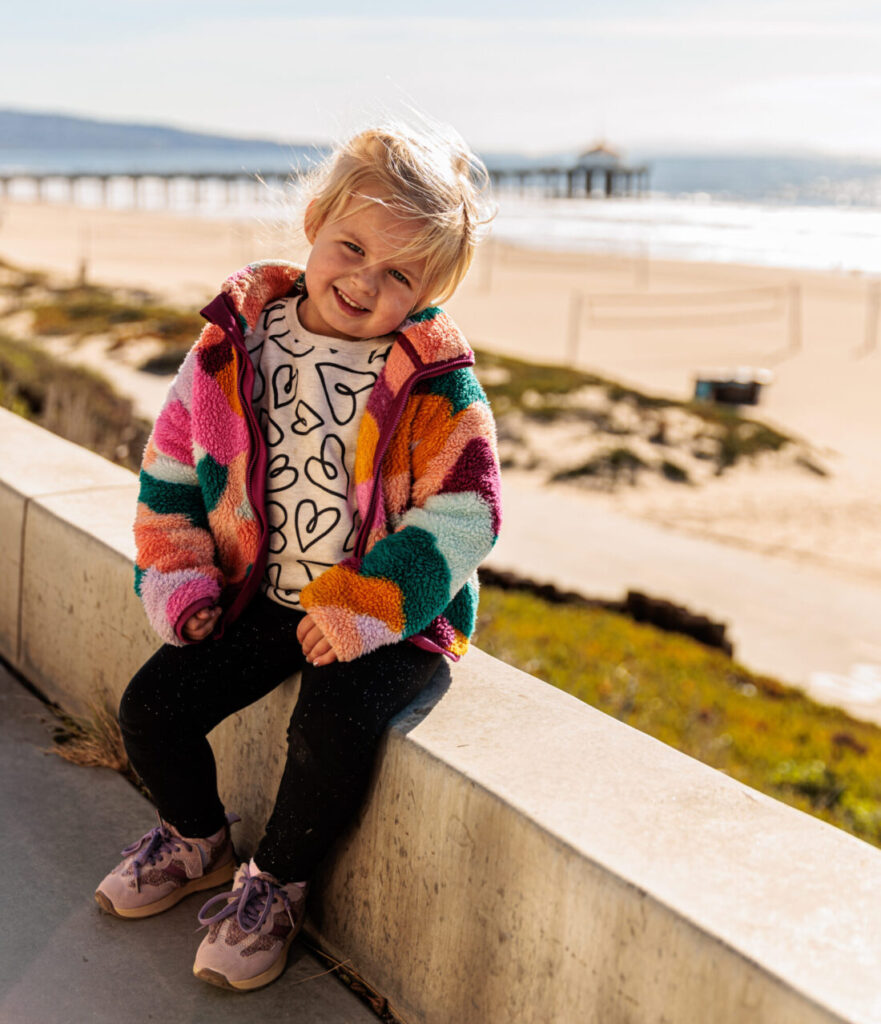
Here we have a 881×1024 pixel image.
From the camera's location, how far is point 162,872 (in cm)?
235

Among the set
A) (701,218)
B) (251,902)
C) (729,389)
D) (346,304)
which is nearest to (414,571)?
(346,304)

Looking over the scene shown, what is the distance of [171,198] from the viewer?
9119 cm

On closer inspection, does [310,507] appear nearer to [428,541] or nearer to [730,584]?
[428,541]

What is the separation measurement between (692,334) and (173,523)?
22210mm

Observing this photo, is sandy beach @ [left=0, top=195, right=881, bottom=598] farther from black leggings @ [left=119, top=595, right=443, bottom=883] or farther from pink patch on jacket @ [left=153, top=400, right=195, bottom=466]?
black leggings @ [left=119, top=595, right=443, bottom=883]

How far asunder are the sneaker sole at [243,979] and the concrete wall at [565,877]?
0.16 metres

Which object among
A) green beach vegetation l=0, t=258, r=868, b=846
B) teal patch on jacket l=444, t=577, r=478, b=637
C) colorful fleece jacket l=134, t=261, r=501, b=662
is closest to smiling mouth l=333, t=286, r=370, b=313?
colorful fleece jacket l=134, t=261, r=501, b=662

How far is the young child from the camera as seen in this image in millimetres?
2193

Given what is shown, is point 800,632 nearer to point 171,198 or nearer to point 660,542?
point 660,542

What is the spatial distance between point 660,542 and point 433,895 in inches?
321

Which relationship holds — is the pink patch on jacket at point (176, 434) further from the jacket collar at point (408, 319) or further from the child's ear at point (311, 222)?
the child's ear at point (311, 222)

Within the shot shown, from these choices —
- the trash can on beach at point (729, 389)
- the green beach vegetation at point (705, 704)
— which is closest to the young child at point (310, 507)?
the green beach vegetation at point (705, 704)

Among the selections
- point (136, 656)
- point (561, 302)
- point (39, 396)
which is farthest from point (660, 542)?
point (561, 302)

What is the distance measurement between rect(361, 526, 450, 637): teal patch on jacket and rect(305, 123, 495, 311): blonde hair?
21.6 inches
